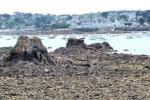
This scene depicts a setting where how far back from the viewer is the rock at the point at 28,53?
63.1 ft

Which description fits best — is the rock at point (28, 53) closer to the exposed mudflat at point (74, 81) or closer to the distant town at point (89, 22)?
the exposed mudflat at point (74, 81)

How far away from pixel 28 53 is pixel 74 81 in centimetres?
462

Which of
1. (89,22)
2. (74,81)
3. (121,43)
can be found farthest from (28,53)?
(89,22)

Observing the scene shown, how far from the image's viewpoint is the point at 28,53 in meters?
19.4

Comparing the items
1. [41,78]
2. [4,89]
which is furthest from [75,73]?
[4,89]

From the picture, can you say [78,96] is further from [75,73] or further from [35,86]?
[75,73]

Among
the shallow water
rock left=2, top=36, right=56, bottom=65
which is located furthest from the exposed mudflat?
the shallow water

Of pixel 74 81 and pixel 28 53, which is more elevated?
pixel 28 53

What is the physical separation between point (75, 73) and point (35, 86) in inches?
126

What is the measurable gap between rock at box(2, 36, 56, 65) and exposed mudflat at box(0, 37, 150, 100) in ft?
1.42

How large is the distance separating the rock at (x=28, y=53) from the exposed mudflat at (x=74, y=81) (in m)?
0.43

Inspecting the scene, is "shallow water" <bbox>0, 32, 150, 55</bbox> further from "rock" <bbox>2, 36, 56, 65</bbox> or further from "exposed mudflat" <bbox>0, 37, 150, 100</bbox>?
"exposed mudflat" <bbox>0, 37, 150, 100</bbox>

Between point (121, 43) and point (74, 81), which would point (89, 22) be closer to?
point (121, 43)

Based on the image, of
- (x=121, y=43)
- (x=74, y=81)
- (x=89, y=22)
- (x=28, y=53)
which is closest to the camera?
(x=74, y=81)
